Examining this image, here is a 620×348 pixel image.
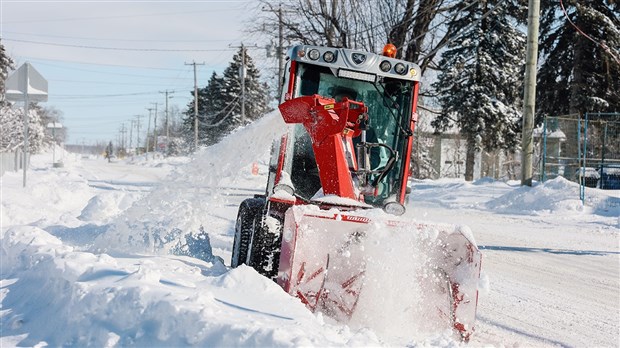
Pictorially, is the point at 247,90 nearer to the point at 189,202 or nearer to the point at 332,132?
the point at 189,202

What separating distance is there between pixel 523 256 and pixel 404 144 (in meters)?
3.47

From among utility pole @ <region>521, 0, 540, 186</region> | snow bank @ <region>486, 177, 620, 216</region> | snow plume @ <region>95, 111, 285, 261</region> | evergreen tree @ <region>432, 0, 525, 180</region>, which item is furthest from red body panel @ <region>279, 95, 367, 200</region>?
evergreen tree @ <region>432, 0, 525, 180</region>

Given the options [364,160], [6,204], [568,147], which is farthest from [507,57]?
[364,160]

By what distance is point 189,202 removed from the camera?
23.7 ft

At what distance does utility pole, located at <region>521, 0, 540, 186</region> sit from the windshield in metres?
10.7

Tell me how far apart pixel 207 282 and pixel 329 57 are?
285 cm

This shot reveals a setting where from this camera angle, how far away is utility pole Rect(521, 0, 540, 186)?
15961 millimetres

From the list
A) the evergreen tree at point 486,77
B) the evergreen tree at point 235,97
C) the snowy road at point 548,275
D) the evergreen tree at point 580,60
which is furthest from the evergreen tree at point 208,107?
the snowy road at point 548,275

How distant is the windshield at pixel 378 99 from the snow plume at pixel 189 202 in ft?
2.27

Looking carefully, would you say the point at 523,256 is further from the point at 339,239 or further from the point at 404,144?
the point at 339,239

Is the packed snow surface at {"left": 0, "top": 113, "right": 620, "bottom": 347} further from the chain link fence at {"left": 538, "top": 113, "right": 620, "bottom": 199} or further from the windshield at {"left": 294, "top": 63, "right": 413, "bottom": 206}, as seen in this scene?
the chain link fence at {"left": 538, "top": 113, "right": 620, "bottom": 199}

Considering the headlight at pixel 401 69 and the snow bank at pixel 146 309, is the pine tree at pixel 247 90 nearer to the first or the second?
the headlight at pixel 401 69

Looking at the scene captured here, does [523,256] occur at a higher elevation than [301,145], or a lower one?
lower

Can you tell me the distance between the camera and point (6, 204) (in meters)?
12.3
